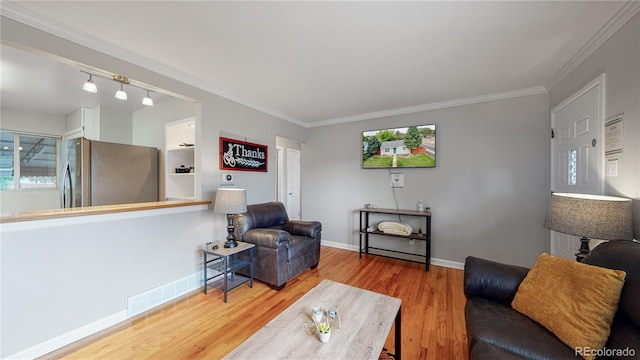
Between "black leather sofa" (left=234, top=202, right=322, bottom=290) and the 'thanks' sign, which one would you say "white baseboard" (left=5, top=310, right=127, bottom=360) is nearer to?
"black leather sofa" (left=234, top=202, right=322, bottom=290)

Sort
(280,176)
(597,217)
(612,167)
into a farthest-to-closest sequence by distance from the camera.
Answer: (280,176) → (612,167) → (597,217)

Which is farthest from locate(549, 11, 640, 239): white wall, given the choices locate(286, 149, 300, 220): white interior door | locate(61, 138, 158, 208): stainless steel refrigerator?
locate(61, 138, 158, 208): stainless steel refrigerator

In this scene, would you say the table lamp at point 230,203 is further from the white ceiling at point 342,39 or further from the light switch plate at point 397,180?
the light switch plate at point 397,180

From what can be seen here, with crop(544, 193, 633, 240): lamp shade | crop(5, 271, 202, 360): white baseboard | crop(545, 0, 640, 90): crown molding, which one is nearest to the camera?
crop(544, 193, 633, 240): lamp shade

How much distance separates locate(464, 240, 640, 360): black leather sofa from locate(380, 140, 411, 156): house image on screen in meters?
2.27

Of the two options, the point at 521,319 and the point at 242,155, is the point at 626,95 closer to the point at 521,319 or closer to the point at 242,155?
the point at 521,319

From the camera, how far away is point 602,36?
5.71 ft

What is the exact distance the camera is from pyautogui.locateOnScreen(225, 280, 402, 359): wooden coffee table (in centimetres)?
106

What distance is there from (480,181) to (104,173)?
5124mm

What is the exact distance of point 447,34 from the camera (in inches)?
69.1

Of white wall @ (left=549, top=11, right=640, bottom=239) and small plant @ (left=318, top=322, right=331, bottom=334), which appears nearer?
small plant @ (left=318, top=322, right=331, bottom=334)

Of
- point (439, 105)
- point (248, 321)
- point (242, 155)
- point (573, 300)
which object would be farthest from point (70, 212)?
point (439, 105)

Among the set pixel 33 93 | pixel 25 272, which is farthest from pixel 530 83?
pixel 33 93

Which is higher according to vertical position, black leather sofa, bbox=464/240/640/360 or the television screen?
the television screen
